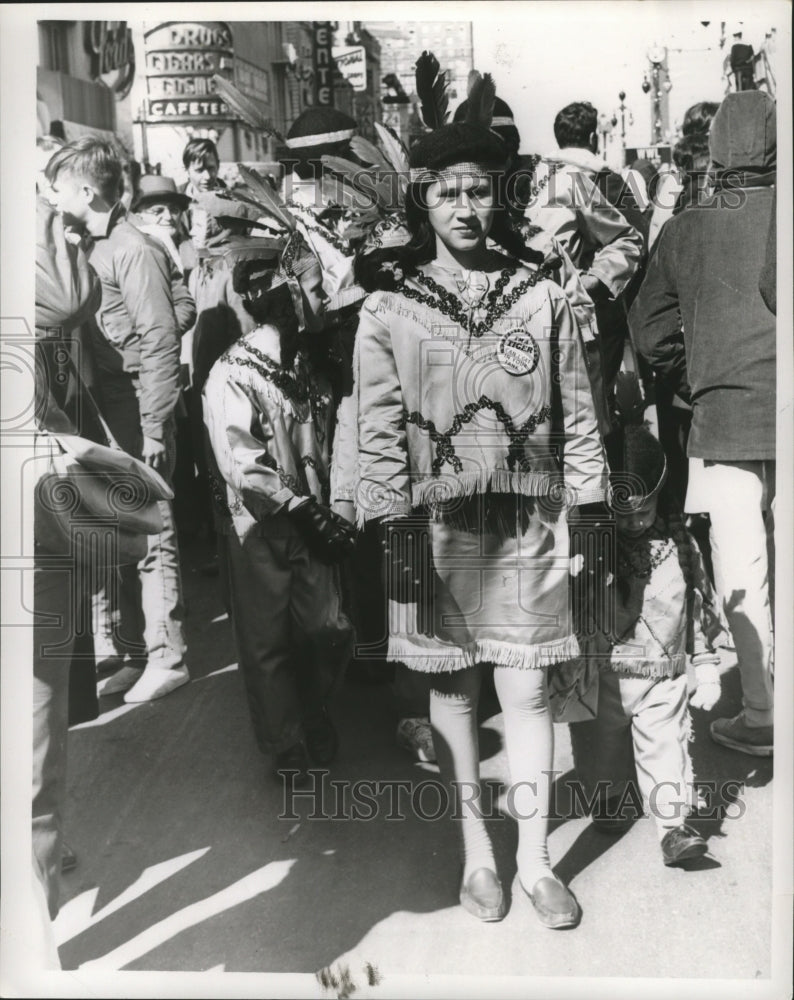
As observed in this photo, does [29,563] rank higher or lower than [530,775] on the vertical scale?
higher

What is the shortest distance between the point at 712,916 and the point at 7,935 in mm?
1915

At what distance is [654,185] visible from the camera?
3.48 m

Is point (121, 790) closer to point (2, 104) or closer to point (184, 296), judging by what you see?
point (184, 296)

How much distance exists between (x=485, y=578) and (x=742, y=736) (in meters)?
0.89

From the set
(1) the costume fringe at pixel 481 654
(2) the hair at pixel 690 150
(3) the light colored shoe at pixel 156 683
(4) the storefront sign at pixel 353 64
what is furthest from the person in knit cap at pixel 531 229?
(3) the light colored shoe at pixel 156 683

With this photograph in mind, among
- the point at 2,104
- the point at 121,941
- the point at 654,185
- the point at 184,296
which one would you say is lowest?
the point at 121,941

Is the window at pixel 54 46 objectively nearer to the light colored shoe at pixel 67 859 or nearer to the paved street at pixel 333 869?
the paved street at pixel 333 869

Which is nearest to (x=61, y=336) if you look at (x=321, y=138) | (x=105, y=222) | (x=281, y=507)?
(x=105, y=222)

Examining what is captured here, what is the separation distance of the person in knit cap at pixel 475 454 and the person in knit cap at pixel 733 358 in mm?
380

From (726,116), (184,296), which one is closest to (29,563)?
(184,296)

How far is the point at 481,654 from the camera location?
332 cm

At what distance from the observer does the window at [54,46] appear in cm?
344

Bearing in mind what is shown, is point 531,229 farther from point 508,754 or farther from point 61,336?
point 508,754

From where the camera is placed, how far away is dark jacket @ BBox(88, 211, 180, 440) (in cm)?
353
